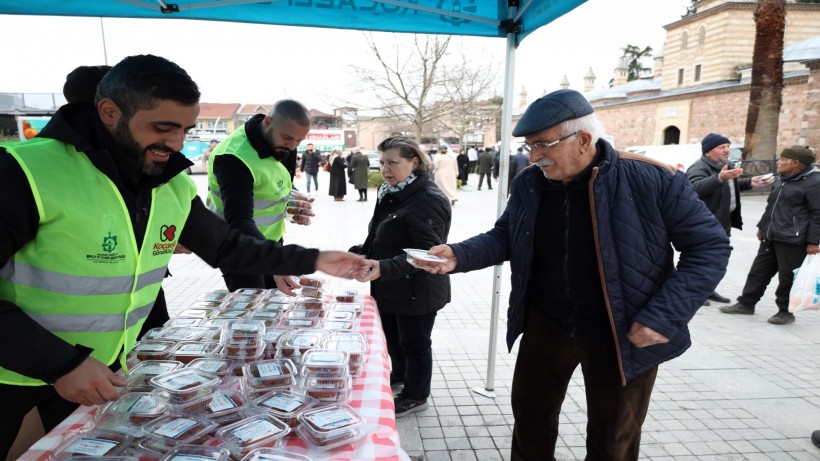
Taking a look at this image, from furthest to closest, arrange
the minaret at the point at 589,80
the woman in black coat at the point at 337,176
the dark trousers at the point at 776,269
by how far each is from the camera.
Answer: the minaret at the point at 589,80 → the woman in black coat at the point at 337,176 → the dark trousers at the point at 776,269

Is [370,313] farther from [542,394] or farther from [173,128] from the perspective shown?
[173,128]

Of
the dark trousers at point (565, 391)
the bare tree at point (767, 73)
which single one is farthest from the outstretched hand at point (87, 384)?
the bare tree at point (767, 73)

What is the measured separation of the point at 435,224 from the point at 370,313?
0.75 meters

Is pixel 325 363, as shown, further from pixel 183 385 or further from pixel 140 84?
pixel 140 84

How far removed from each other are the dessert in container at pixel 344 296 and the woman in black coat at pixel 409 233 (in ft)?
1.06

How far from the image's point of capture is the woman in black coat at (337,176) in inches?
553

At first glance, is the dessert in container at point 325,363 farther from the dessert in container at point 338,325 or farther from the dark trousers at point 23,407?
the dark trousers at point 23,407

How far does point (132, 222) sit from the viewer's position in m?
1.56

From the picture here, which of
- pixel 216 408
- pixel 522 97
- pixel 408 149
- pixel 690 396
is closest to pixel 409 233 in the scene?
pixel 408 149

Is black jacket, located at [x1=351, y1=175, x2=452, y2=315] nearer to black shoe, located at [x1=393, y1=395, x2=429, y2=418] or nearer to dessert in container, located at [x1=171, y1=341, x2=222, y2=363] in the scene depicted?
black shoe, located at [x1=393, y1=395, x2=429, y2=418]

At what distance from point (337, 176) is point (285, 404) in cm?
1333

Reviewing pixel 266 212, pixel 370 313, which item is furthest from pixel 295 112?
pixel 370 313

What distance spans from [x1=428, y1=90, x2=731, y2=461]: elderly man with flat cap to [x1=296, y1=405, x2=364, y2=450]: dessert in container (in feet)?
3.11

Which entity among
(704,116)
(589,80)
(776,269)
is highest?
(589,80)
